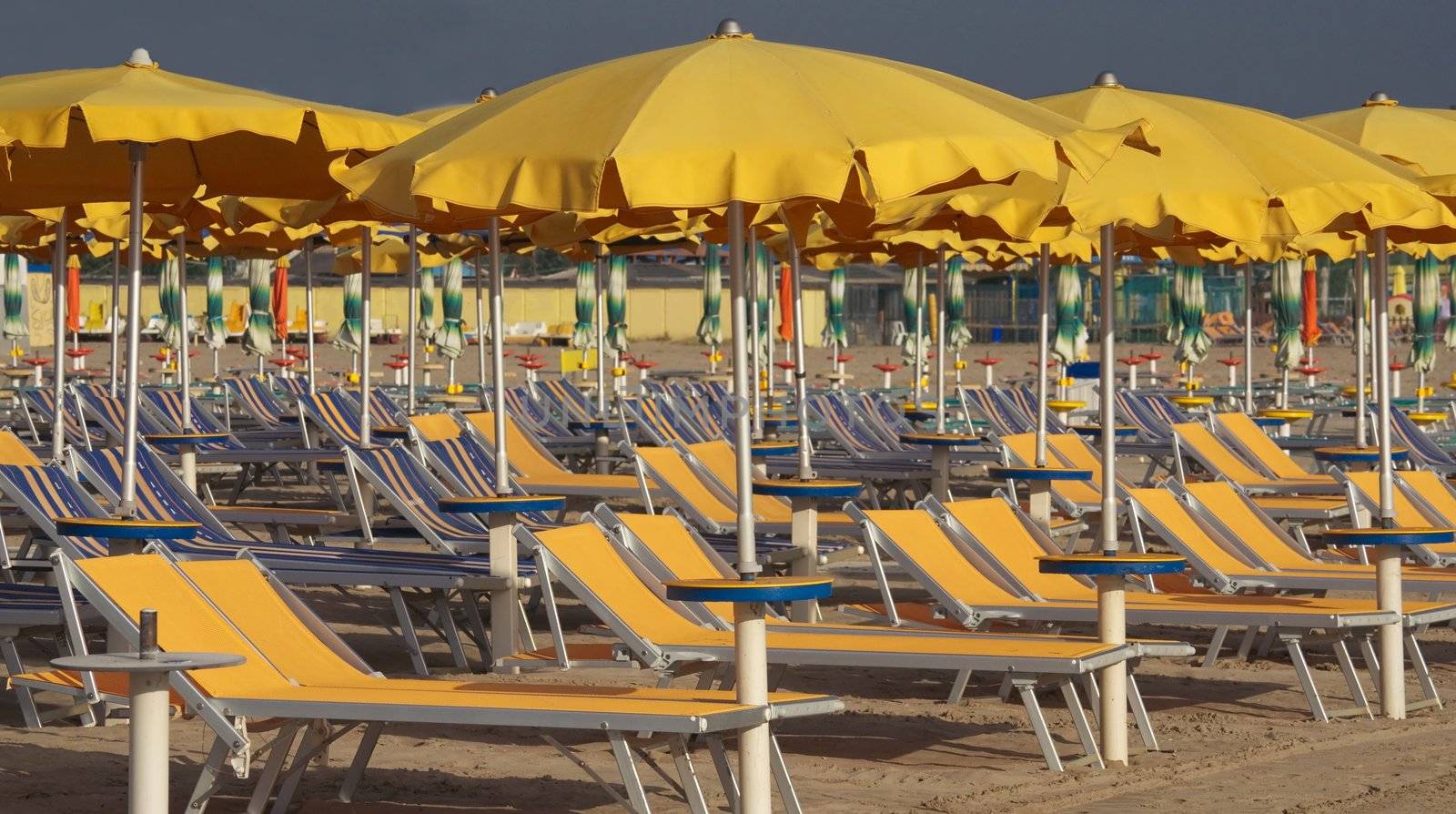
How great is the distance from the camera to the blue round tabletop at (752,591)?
4445mm

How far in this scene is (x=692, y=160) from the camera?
14.3 ft

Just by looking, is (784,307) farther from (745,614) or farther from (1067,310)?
(745,614)

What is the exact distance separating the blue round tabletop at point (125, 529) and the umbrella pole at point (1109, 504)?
277 cm

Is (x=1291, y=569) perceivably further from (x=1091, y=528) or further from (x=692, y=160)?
(x=1091, y=528)

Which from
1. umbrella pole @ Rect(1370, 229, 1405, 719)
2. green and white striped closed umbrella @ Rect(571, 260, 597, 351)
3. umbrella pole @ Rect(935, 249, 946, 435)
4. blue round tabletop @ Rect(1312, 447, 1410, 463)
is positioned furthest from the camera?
green and white striped closed umbrella @ Rect(571, 260, 597, 351)

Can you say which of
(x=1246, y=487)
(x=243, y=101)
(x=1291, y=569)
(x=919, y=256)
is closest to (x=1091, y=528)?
(x=1246, y=487)

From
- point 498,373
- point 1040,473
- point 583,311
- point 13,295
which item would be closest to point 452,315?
point 583,311

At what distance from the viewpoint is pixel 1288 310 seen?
19141 millimetres

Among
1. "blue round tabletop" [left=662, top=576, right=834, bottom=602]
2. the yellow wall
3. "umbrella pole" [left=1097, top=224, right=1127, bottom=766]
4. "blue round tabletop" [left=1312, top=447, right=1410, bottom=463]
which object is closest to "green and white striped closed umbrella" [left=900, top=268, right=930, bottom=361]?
"blue round tabletop" [left=1312, top=447, right=1410, bottom=463]

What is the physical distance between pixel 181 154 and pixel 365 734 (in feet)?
9.53

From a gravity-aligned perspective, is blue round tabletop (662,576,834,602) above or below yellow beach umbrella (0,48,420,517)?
below

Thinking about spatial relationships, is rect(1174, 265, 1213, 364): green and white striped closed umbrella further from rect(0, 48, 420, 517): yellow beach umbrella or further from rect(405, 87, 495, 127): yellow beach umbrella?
rect(0, 48, 420, 517): yellow beach umbrella

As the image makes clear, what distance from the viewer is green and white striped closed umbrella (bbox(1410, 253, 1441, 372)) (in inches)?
781

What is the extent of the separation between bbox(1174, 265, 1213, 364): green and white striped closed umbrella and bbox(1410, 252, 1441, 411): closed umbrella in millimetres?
2064
